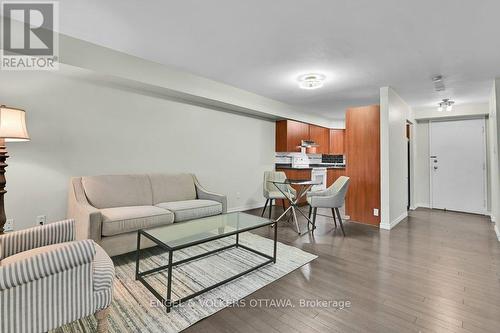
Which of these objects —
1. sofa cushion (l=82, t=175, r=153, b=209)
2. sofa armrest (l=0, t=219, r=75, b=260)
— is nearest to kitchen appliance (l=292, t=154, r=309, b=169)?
sofa cushion (l=82, t=175, r=153, b=209)

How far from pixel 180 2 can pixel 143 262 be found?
8.58 feet

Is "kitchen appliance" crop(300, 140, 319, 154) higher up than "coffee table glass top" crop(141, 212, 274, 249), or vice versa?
"kitchen appliance" crop(300, 140, 319, 154)

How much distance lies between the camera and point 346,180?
150 inches

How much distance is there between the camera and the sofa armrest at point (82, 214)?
2.38 meters

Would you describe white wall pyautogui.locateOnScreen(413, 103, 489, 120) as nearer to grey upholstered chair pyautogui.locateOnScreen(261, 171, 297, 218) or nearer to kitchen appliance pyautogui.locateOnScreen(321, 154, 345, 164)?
kitchen appliance pyautogui.locateOnScreen(321, 154, 345, 164)

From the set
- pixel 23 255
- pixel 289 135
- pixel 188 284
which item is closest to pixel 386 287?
pixel 188 284

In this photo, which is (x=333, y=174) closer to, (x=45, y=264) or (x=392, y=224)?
(x=392, y=224)

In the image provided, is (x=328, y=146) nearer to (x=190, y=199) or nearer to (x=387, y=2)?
(x=190, y=199)

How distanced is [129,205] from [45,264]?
2054mm

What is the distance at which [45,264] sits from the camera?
1227 mm

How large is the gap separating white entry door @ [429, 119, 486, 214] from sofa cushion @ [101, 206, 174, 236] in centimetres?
625

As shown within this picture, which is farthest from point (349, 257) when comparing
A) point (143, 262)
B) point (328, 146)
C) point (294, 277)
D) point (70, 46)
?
point (328, 146)

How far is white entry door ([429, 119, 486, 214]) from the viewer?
207 inches

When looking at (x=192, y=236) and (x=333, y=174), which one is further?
(x=333, y=174)
